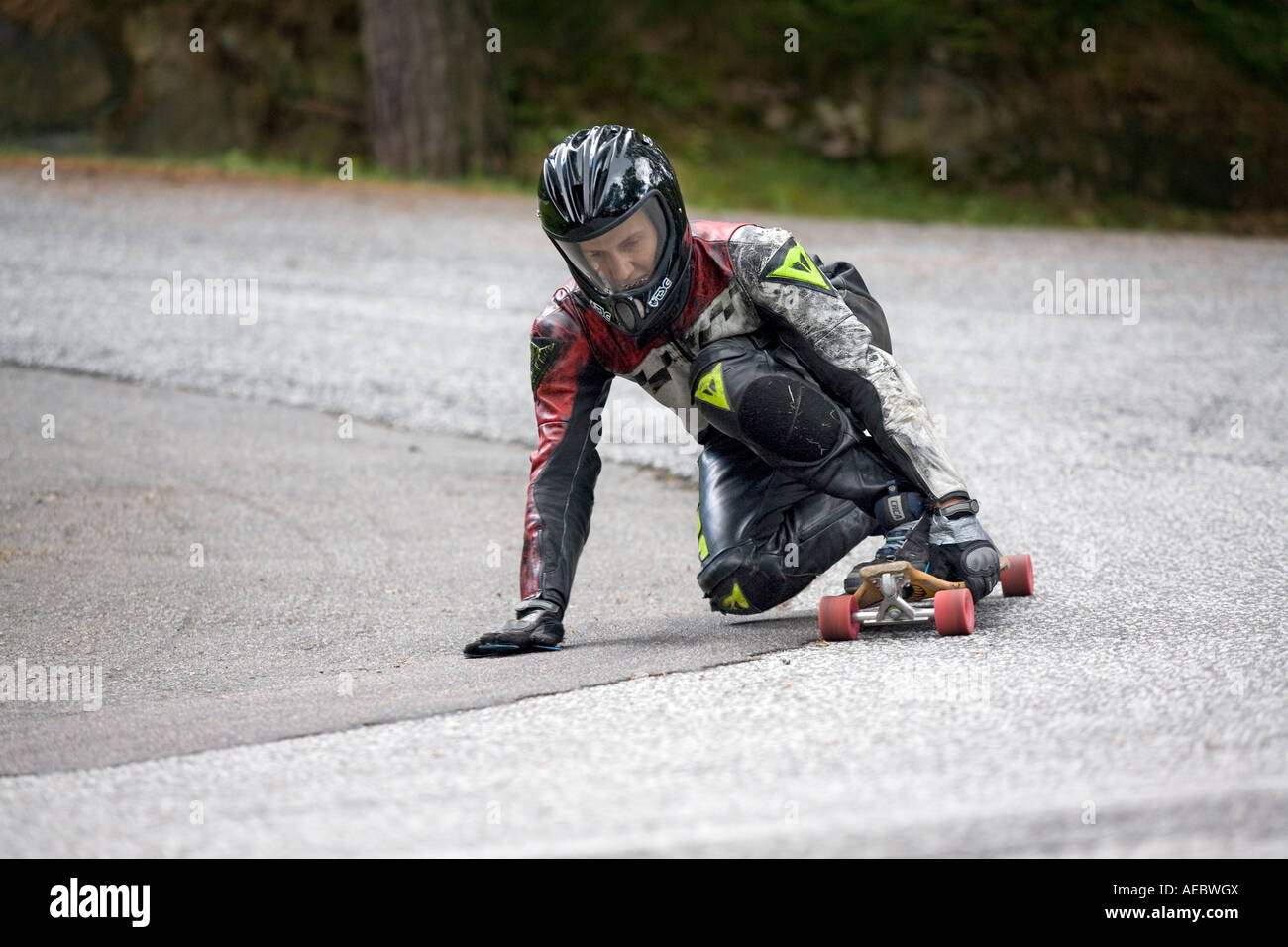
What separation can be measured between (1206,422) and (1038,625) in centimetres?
409

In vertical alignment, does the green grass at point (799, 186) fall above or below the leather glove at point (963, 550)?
above

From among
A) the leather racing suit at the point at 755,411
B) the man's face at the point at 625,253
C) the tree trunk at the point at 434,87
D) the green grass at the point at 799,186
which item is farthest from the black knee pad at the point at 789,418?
the tree trunk at the point at 434,87

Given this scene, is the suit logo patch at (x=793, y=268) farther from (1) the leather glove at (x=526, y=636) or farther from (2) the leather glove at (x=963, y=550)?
(1) the leather glove at (x=526, y=636)

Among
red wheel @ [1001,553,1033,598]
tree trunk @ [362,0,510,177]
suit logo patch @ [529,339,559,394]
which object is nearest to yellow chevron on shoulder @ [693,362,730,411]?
suit logo patch @ [529,339,559,394]

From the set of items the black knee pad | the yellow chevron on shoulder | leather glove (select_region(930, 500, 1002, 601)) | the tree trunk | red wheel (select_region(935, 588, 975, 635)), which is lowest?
red wheel (select_region(935, 588, 975, 635))

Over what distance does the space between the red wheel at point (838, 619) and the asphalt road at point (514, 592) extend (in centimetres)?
11

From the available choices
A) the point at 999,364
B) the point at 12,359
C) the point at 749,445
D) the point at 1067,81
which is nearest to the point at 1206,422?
the point at 999,364

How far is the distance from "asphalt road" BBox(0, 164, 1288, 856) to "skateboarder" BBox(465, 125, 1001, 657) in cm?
26

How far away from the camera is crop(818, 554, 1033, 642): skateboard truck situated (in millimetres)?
4336

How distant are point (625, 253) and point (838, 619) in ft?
4.24

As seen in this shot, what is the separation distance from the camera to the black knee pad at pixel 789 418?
4.52 metres

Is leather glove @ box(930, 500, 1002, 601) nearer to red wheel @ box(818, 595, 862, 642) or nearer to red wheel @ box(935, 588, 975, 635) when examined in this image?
red wheel @ box(935, 588, 975, 635)

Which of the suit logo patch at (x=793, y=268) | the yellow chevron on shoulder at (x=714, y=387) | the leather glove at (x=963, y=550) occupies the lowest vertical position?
the leather glove at (x=963, y=550)

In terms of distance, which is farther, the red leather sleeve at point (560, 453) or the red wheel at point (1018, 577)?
the red wheel at point (1018, 577)
